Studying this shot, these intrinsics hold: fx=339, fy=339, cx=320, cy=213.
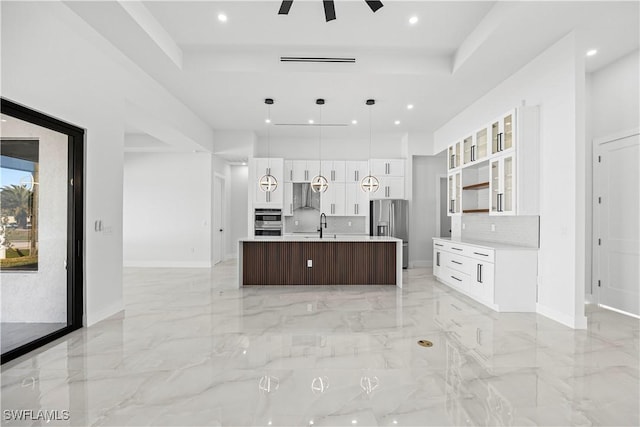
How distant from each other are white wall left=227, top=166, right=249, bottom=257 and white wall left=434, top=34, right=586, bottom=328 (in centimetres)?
737

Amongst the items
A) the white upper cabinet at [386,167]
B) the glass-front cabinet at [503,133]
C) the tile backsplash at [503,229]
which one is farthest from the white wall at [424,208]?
the glass-front cabinet at [503,133]

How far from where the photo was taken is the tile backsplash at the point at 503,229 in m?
4.50

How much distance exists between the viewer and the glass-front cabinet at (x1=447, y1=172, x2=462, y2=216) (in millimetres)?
6125

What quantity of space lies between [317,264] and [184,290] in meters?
2.25

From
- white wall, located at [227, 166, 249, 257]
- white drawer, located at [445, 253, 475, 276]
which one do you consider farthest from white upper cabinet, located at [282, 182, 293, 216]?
white drawer, located at [445, 253, 475, 276]

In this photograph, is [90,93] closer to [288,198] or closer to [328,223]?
[288,198]

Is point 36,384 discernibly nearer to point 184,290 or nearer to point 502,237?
point 184,290

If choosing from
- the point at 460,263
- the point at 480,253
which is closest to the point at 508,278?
the point at 480,253

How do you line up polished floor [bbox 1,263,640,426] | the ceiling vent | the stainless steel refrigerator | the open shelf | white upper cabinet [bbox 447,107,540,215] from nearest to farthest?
polished floor [bbox 1,263,640,426], white upper cabinet [bbox 447,107,540,215], the ceiling vent, the open shelf, the stainless steel refrigerator

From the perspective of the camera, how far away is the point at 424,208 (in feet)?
27.6

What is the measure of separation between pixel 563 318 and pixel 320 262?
3.47 meters

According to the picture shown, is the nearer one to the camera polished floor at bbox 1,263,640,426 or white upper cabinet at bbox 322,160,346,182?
polished floor at bbox 1,263,640,426

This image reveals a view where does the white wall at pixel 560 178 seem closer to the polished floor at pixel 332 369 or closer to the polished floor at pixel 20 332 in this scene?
the polished floor at pixel 332 369

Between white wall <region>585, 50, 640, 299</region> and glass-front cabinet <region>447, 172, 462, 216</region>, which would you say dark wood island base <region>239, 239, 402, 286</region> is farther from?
white wall <region>585, 50, 640, 299</region>
